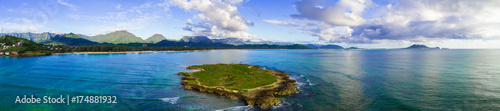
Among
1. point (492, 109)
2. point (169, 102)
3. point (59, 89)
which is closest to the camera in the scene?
point (492, 109)

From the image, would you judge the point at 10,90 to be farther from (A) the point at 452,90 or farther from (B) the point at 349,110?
(A) the point at 452,90

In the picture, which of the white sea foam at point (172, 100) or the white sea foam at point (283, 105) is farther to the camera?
the white sea foam at point (172, 100)

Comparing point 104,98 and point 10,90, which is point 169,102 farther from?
point 10,90

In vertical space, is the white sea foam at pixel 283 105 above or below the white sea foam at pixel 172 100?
above

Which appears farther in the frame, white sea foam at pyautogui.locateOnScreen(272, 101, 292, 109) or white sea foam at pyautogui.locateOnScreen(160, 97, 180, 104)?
white sea foam at pyautogui.locateOnScreen(160, 97, 180, 104)

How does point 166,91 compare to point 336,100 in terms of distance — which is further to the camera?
point 166,91

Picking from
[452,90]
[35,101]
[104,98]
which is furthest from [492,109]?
[35,101]

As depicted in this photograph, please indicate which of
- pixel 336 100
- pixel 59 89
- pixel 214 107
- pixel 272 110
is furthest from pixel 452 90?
pixel 59 89

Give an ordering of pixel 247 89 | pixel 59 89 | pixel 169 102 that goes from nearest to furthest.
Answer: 1. pixel 169 102
2. pixel 247 89
3. pixel 59 89

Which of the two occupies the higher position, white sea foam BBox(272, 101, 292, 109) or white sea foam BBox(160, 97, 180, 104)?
white sea foam BBox(272, 101, 292, 109)
